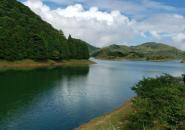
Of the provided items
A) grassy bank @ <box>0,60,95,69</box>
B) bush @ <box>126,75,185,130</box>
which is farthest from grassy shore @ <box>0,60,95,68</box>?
bush @ <box>126,75,185,130</box>

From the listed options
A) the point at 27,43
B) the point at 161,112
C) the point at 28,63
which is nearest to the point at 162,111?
the point at 161,112

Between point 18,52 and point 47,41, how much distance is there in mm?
27864

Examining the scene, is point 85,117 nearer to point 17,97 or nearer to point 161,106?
point 161,106

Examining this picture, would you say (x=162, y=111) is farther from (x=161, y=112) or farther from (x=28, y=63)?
(x=28, y=63)

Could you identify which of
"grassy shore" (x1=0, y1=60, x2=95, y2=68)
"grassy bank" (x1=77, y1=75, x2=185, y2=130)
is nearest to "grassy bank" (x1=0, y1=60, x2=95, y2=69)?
"grassy shore" (x1=0, y1=60, x2=95, y2=68)

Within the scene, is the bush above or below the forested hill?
below

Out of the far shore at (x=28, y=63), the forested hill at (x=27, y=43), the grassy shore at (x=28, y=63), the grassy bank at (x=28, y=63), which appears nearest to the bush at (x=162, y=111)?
the far shore at (x=28, y=63)

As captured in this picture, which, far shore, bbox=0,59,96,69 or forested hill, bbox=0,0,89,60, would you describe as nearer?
far shore, bbox=0,59,96,69

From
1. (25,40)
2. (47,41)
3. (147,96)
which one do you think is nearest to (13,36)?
(25,40)

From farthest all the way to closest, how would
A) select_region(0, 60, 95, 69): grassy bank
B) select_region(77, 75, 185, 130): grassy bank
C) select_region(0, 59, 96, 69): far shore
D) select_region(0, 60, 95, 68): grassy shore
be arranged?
select_region(0, 60, 95, 68): grassy shore < select_region(0, 60, 95, 69): grassy bank < select_region(0, 59, 96, 69): far shore < select_region(77, 75, 185, 130): grassy bank

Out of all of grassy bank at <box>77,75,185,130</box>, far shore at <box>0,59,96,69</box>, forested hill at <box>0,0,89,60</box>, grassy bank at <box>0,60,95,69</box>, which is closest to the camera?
grassy bank at <box>77,75,185,130</box>

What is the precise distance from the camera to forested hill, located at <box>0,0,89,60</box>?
135375 millimetres

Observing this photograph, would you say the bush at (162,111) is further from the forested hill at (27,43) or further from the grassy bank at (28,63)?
the forested hill at (27,43)

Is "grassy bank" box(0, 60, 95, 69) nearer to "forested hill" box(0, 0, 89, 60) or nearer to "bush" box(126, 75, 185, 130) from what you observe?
"forested hill" box(0, 0, 89, 60)
